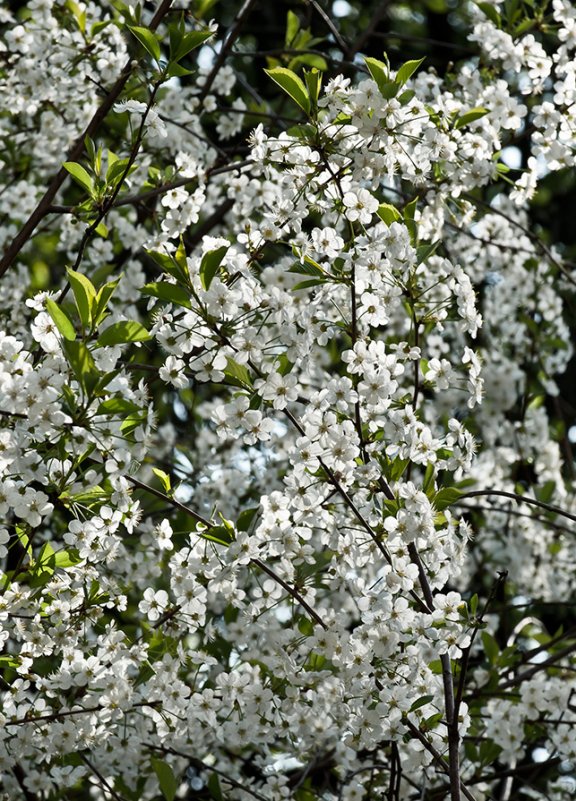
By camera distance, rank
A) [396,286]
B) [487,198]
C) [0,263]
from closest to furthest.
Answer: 1. [396,286]
2. [0,263]
3. [487,198]

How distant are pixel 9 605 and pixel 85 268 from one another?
209 cm

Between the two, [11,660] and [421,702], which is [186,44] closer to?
[11,660]

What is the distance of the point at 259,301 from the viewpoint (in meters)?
2.36

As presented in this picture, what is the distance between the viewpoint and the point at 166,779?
9.69 ft

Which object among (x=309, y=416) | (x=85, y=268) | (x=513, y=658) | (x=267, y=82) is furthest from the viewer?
(x=267, y=82)

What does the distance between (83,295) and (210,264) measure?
0.93ft

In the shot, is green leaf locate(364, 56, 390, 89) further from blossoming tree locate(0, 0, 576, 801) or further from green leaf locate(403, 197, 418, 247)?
green leaf locate(403, 197, 418, 247)

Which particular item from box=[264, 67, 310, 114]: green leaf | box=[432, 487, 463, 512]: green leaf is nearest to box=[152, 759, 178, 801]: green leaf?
box=[432, 487, 463, 512]: green leaf

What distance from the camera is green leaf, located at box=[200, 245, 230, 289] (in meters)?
2.28

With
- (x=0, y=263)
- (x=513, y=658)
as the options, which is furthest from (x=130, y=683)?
(x=513, y=658)

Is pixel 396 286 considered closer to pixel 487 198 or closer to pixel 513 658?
pixel 513 658

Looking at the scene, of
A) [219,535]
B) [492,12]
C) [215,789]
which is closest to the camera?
[219,535]

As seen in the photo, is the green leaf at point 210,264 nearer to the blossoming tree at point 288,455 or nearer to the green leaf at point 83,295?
the blossoming tree at point 288,455

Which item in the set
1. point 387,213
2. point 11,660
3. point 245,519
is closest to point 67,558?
point 11,660
